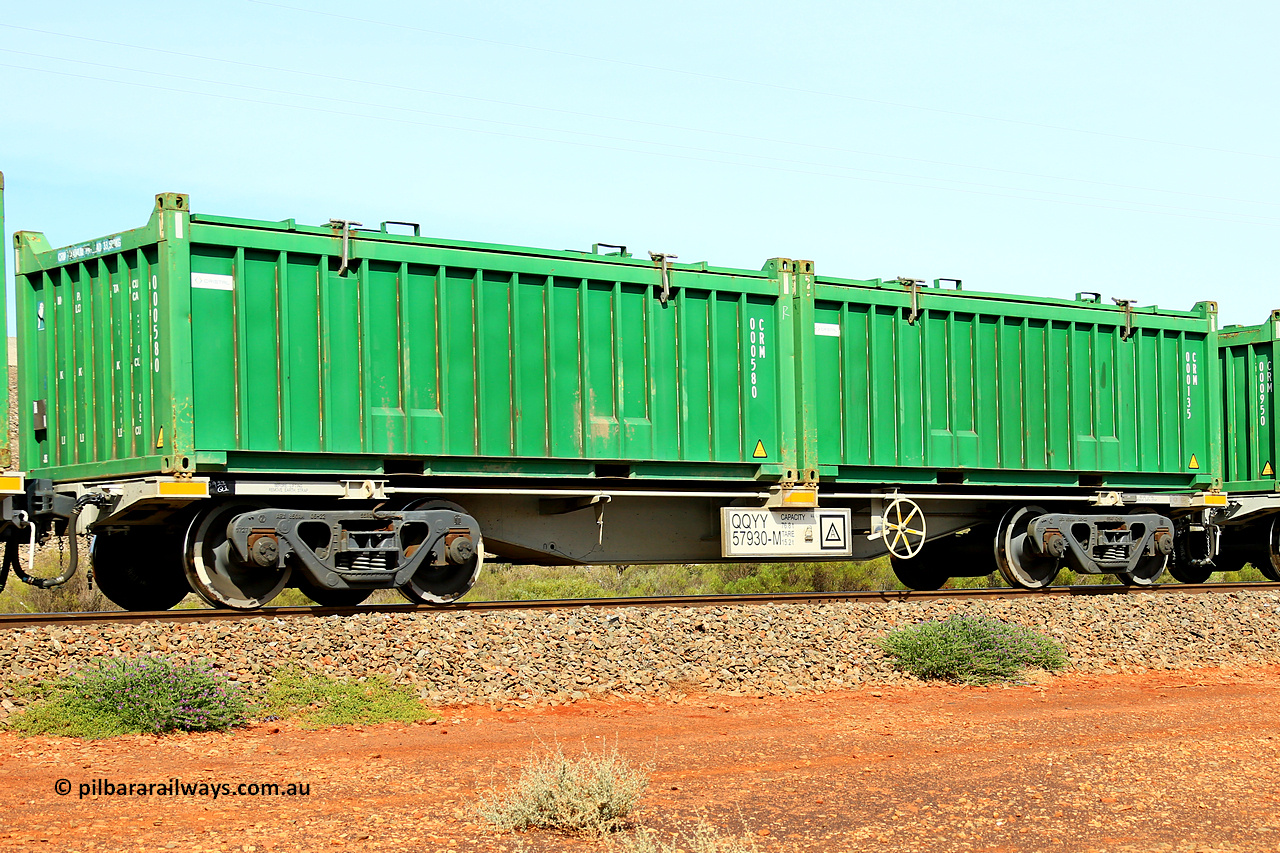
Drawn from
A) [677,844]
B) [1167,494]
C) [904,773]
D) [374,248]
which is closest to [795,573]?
[1167,494]

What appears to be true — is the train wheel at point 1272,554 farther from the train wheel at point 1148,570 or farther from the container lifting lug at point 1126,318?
the container lifting lug at point 1126,318

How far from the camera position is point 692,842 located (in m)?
5.93

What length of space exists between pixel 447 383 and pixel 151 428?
Answer: 2.78m

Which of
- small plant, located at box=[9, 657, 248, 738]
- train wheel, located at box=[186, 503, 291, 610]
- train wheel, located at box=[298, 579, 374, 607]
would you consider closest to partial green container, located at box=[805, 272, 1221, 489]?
train wheel, located at box=[298, 579, 374, 607]

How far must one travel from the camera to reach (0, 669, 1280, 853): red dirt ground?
6227 mm

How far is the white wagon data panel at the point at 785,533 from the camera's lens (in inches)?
576

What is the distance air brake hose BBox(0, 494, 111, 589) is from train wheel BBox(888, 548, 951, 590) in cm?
1081

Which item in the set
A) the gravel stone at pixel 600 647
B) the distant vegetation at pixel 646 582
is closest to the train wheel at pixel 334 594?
the gravel stone at pixel 600 647

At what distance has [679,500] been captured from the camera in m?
15.0

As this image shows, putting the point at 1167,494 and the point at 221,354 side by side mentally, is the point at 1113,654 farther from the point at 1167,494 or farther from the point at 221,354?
the point at 221,354

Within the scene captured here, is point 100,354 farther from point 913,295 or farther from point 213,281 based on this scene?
point 913,295

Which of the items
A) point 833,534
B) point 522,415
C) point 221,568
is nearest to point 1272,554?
point 833,534

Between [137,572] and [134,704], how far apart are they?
215 inches

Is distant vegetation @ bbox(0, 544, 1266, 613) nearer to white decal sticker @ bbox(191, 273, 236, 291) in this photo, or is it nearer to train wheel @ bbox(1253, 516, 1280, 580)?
train wheel @ bbox(1253, 516, 1280, 580)
